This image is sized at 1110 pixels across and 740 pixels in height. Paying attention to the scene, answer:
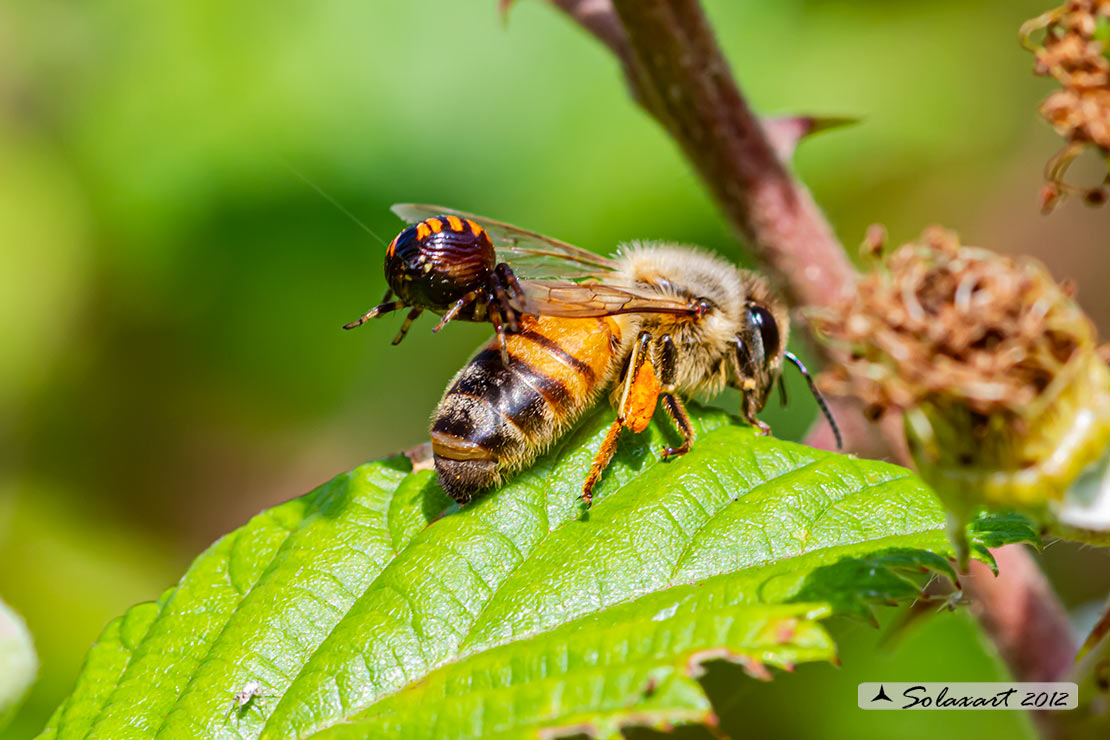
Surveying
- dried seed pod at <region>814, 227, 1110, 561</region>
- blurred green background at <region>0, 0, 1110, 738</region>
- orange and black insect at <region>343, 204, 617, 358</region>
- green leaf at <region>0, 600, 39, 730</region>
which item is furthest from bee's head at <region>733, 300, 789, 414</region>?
green leaf at <region>0, 600, 39, 730</region>

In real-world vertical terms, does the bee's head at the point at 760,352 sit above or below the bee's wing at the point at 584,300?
below

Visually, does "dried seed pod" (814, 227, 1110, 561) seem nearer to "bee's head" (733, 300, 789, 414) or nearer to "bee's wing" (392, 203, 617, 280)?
"bee's head" (733, 300, 789, 414)

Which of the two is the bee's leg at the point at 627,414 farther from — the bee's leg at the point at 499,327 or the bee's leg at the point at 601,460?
the bee's leg at the point at 499,327

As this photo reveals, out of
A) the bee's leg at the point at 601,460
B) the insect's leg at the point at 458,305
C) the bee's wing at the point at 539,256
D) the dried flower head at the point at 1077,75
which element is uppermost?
the dried flower head at the point at 1077,75

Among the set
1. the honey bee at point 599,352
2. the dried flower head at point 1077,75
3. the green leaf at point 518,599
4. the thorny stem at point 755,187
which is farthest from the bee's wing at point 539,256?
the dried flower head at point 1077,75

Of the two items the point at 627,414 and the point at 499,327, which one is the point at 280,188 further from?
the point at 627,414

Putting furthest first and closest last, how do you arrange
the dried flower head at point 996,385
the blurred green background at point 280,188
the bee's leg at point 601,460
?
1. the blurred green background at point 280,188
2. the bee's leg at point 601,460
3. the dried flower head at point 996,385

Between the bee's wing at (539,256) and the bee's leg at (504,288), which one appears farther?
the bee's wing at (539,256)

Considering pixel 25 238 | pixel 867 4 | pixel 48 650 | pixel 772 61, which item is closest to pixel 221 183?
pixel 25 238
